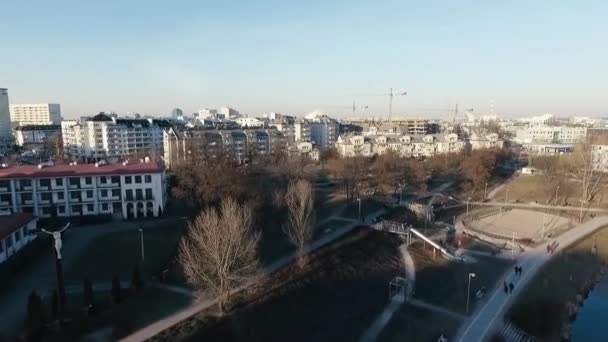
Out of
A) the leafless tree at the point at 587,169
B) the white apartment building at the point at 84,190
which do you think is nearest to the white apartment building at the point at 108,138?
the white apartment building at the point at 84,190

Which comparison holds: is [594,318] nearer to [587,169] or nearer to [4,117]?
[587,169]

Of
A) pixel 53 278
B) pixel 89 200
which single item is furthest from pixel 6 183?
pixel 53 278

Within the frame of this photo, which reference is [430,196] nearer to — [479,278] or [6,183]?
[479,278]

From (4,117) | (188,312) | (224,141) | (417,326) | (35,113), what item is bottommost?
(417,326)

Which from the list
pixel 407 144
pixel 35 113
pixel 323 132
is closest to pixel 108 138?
pixel 323 132

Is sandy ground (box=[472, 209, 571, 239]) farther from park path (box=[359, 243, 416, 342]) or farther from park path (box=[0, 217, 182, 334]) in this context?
park path (box=[0, 217, 182, 334])

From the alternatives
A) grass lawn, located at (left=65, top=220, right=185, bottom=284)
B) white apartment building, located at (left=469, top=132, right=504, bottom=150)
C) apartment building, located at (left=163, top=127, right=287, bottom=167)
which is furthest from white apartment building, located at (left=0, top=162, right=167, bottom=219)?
white apartment building, located at (left=469, top=132, right=504, bottom=150)
